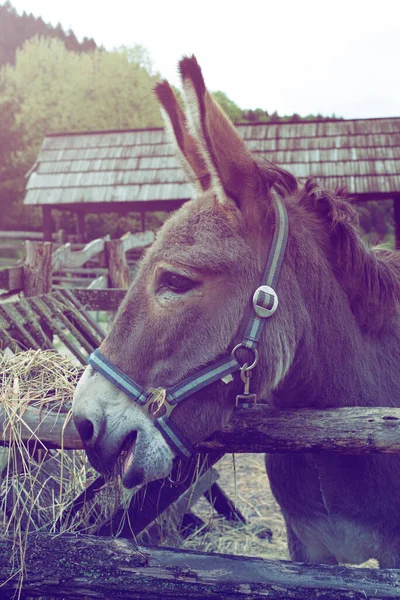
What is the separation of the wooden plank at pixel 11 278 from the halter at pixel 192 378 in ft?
9.41

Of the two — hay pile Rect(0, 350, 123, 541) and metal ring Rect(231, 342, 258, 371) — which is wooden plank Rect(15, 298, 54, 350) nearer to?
hay pile Rect(0, 350, 123, 541)

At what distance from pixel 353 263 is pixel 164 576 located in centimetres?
131

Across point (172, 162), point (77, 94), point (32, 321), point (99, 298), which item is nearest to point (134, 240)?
point (99, 298)

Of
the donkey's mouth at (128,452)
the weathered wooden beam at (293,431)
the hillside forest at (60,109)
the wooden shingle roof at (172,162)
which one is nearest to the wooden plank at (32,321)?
the weathered wooden beam at (293,431)

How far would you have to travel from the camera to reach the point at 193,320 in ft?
5.70

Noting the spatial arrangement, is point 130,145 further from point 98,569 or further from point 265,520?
point 98,569

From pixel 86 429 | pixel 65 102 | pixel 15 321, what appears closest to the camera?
pixel 86 429

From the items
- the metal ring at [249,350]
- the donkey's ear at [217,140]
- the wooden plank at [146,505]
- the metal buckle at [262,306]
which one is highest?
the donkey's ear at [217,140]

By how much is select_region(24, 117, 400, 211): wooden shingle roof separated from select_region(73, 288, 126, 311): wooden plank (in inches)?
379

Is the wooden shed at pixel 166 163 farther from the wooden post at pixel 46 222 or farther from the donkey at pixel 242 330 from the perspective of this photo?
the donkey at pixel 242 330

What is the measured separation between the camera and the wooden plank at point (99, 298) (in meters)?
4.91

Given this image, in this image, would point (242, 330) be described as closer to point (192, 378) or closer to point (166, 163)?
point (192, 378)

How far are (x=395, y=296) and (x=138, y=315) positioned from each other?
3.33ft

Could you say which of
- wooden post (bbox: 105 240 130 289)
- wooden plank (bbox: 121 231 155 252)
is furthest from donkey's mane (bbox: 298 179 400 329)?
wooden plank (bbox: 121 231 155 252)
